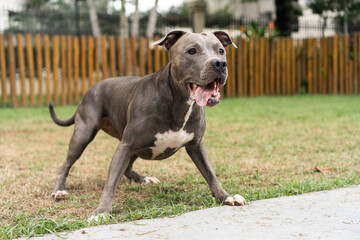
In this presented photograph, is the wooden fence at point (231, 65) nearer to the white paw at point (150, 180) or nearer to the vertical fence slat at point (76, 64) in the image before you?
the vertical fence slat at point (76, 64)

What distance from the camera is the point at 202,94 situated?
3258 millimetres

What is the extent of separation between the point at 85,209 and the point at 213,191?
3.48ft

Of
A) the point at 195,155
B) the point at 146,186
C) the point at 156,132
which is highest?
the point at 156,132

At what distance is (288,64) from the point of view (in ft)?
46.3

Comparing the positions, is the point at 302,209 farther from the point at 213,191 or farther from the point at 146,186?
the point at 146,186

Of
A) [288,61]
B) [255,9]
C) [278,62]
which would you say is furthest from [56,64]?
[255,9]

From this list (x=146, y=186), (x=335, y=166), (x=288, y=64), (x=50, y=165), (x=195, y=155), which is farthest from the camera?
(x=288, y=64)

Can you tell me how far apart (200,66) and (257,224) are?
1.20 metres

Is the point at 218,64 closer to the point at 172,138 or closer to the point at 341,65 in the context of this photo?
the point at 172,138

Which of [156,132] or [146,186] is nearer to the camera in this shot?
[156,132]

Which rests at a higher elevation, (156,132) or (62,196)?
(156,132)

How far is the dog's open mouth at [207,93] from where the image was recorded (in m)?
3.20

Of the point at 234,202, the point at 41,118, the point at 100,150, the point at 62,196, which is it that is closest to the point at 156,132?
the point at 234,202

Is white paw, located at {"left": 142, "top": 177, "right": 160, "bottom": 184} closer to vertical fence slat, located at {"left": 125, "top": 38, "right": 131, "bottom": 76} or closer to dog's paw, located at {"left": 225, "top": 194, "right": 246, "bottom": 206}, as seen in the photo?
dog's paw, located at {"left": 225, "top": 194, "right": 246, "bottom": 206}
